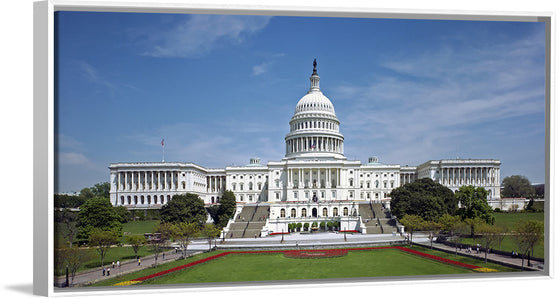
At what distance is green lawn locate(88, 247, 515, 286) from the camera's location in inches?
1138

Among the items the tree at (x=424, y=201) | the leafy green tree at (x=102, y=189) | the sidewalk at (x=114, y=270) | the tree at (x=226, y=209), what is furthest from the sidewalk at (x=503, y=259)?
the leafy green tree at (x=102, y=189)

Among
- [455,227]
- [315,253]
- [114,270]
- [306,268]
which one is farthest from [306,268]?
[455,227]

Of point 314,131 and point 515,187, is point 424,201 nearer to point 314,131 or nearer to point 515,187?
point 314,131

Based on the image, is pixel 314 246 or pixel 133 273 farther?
pixel 314 246

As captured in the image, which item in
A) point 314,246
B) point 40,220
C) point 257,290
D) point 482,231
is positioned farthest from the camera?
point 314,246

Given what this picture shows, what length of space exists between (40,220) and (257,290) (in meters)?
12.9

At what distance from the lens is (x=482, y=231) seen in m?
36.8

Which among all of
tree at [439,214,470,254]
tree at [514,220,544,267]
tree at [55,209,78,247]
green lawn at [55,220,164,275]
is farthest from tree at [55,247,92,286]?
tree at [439,214,470,254]

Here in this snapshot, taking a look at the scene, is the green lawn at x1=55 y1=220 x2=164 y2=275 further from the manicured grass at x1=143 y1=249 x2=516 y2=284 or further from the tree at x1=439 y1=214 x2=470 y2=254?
the tree at x1=439 y1=214 x2=470 y2=254

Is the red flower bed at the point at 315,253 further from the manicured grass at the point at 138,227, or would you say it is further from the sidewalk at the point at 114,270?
the manicured grass at the point at 138,227

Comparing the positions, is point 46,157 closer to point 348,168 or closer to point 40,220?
point 40,220

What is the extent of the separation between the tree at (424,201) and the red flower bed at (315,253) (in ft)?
71.0

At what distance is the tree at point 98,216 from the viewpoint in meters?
50.5
